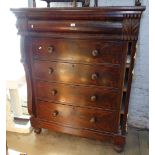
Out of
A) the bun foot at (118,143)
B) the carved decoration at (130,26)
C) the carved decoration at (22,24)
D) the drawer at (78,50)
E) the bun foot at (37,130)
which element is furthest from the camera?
the bun foot at (37,130)

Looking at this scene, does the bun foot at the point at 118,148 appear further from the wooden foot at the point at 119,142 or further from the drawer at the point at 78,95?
the drawer at the point at 78,95

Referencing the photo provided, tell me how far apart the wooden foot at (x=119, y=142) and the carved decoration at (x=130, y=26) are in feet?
2.63

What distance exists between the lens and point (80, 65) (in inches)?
59.7

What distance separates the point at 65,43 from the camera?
1503 millimetres

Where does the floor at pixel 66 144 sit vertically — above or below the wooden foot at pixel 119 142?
below

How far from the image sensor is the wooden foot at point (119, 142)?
1.64 meters

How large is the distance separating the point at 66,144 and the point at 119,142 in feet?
1.57

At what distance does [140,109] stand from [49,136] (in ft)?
3.08

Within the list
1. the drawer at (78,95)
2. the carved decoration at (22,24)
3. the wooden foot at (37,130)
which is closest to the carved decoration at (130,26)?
the drawer at (78,95)

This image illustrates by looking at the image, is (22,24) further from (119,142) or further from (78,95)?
(119,142)

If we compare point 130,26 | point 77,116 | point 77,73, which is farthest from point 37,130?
point 130,26

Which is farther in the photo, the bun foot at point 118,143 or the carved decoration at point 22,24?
the bun foot at point 118,143

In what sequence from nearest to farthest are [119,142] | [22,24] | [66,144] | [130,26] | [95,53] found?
[130,26] → [95,53] → [22,24] → [119,142] → [66,144]

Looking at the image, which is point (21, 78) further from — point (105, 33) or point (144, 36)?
point (144, 36)
